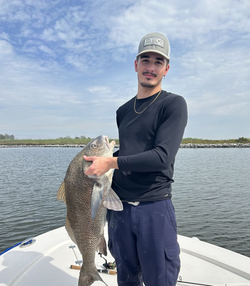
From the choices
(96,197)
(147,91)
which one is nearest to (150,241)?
(96,197)

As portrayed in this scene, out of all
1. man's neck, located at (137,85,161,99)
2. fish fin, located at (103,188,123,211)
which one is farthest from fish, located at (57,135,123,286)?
man's neck, located at (137,85,161,99)

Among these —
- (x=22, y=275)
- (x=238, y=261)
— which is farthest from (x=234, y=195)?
(x=22, y=275)

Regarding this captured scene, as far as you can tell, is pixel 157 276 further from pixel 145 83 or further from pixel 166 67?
pixel 166 67

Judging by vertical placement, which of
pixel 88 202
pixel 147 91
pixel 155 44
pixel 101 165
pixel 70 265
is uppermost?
pixel 155 44

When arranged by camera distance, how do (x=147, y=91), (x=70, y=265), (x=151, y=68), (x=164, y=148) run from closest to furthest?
(x=164, y=148) < (x=151, y=68) < (x=147, y=91) < (x=70, y=265)

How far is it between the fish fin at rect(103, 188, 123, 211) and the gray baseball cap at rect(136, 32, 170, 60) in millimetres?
1486

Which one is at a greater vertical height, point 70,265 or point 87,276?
point 87,276

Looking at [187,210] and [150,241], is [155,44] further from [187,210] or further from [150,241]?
[187,210]

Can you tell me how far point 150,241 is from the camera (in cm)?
231

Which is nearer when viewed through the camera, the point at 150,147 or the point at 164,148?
the point at 164,148

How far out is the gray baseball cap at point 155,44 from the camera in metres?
2.48

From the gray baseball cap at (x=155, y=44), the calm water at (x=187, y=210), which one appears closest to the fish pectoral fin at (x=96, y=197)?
the gray baseball cap at (x=155, y=44)

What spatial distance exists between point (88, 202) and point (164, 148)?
975 millimetres

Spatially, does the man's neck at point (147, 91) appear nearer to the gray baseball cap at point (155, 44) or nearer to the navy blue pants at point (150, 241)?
the gray baseball cap at point (155, 44)
